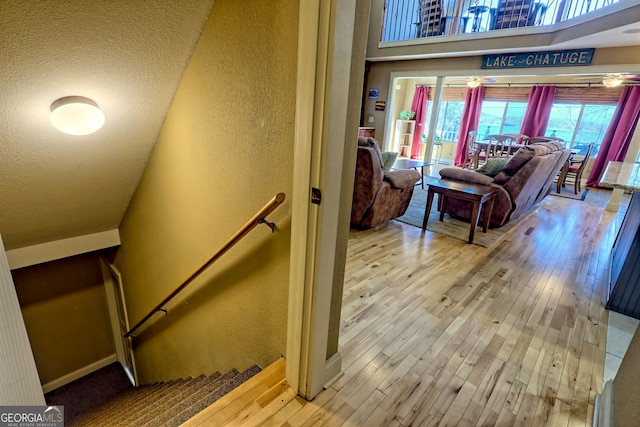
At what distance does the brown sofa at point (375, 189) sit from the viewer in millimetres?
3152

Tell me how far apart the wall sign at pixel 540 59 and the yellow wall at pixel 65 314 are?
21.7ft

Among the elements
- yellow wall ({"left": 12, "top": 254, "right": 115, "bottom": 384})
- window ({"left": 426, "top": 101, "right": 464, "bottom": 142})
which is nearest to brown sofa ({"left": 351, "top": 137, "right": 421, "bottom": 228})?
yellow wall ({"left": 12, "top": 254, "right": 115, "bottom": 384})

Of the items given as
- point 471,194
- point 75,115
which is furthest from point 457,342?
point 75,115

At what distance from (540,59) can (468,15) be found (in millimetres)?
1618

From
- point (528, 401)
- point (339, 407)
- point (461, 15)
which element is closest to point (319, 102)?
point (339, 407)

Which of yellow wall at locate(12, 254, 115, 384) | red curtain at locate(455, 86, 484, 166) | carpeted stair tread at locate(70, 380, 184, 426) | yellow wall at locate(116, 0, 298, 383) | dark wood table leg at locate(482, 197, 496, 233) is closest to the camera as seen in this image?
yellow wall at locate(116, 0, 298, 383)

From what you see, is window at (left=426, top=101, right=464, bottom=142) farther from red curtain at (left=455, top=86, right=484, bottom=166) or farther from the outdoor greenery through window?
red curtain at (left=455, top=86, right=484, bottom=166)

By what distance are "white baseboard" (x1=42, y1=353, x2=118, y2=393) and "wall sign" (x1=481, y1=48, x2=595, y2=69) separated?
7.32 metres

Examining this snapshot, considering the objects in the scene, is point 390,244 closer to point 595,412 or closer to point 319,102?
point 595,412

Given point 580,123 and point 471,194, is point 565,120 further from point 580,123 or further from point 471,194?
point 471,194

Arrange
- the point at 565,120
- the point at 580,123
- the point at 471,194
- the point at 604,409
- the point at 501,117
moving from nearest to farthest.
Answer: the point at 604,409 < the point at 471,194 < the point at 580,123 < the point at 565,120 < the point at 501,117

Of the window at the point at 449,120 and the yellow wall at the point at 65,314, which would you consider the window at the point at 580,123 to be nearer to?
the window at the point at 449,120

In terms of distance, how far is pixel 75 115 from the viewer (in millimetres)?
1444

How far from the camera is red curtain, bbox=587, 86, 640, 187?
6043mm
